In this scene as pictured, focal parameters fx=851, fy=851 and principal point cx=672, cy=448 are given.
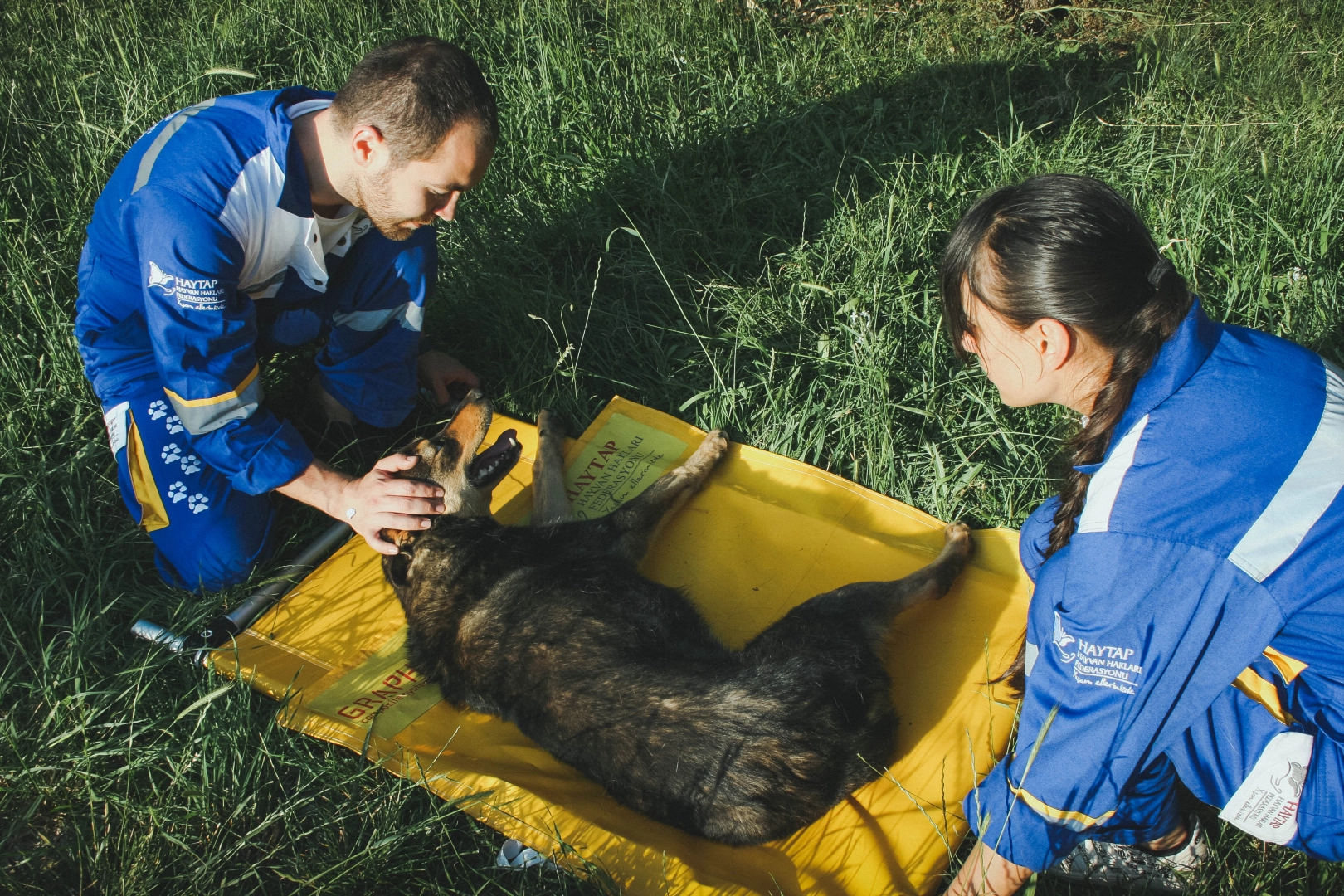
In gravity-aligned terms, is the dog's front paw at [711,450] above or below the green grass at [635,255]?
below

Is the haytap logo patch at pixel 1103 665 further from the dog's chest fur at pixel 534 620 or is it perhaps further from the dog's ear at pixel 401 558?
the dog's ear at pixel 401 558

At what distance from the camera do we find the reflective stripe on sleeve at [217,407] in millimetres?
2928

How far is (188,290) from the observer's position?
9.45 ft

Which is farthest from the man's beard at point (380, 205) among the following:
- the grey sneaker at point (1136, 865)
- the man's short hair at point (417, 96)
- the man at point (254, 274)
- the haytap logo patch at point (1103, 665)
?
the grey sneaker at point (1136, 865)

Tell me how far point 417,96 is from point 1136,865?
3098 millimetres

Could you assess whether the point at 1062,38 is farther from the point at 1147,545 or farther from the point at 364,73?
the point at 1147,545

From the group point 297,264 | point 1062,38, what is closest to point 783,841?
point 297,264

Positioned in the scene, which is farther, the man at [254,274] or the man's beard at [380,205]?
the man's beard at [380,205]

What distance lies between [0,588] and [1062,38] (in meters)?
6.15

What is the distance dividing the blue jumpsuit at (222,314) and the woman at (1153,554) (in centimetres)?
239

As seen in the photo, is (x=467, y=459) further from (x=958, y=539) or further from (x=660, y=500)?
(x=958, y=539)

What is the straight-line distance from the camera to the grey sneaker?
7.31ft

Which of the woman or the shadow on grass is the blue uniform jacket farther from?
the woman

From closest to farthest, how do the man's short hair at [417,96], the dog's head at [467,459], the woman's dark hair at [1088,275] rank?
1. the woman's dark hair at [1088,275]
2. the man's short hair at [417,96]
3. the dog's head at [467,459]
